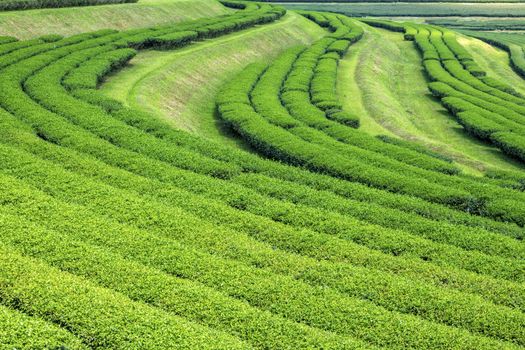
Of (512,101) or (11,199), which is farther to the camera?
(512,101)

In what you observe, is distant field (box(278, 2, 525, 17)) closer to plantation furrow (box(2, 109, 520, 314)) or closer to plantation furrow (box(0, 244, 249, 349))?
plantation furrow (box(2, 109, 520, 314))

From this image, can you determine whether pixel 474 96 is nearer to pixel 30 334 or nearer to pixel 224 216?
pixel 224 216

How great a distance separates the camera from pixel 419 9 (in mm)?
149750

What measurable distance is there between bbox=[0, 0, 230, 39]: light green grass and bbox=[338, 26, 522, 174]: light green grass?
83.0 ft

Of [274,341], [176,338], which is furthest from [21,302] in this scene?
[274,341]

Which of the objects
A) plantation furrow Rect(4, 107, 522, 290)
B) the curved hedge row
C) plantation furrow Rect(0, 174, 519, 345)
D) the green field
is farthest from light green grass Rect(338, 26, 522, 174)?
plantation furrow Rect(0, 174, 519, 345)

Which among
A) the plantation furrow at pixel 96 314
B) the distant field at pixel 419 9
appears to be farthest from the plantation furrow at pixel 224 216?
the distant field at pixel 419 9

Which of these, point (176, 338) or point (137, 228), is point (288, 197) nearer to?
point (137, 228)

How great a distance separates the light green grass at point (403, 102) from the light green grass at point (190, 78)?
11.4 m

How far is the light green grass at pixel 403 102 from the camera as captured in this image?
36.4m

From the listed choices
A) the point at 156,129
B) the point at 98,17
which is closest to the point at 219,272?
the point at 156,129

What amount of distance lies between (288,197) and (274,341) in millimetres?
10037

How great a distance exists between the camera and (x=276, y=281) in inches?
615

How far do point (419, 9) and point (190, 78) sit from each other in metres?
124
